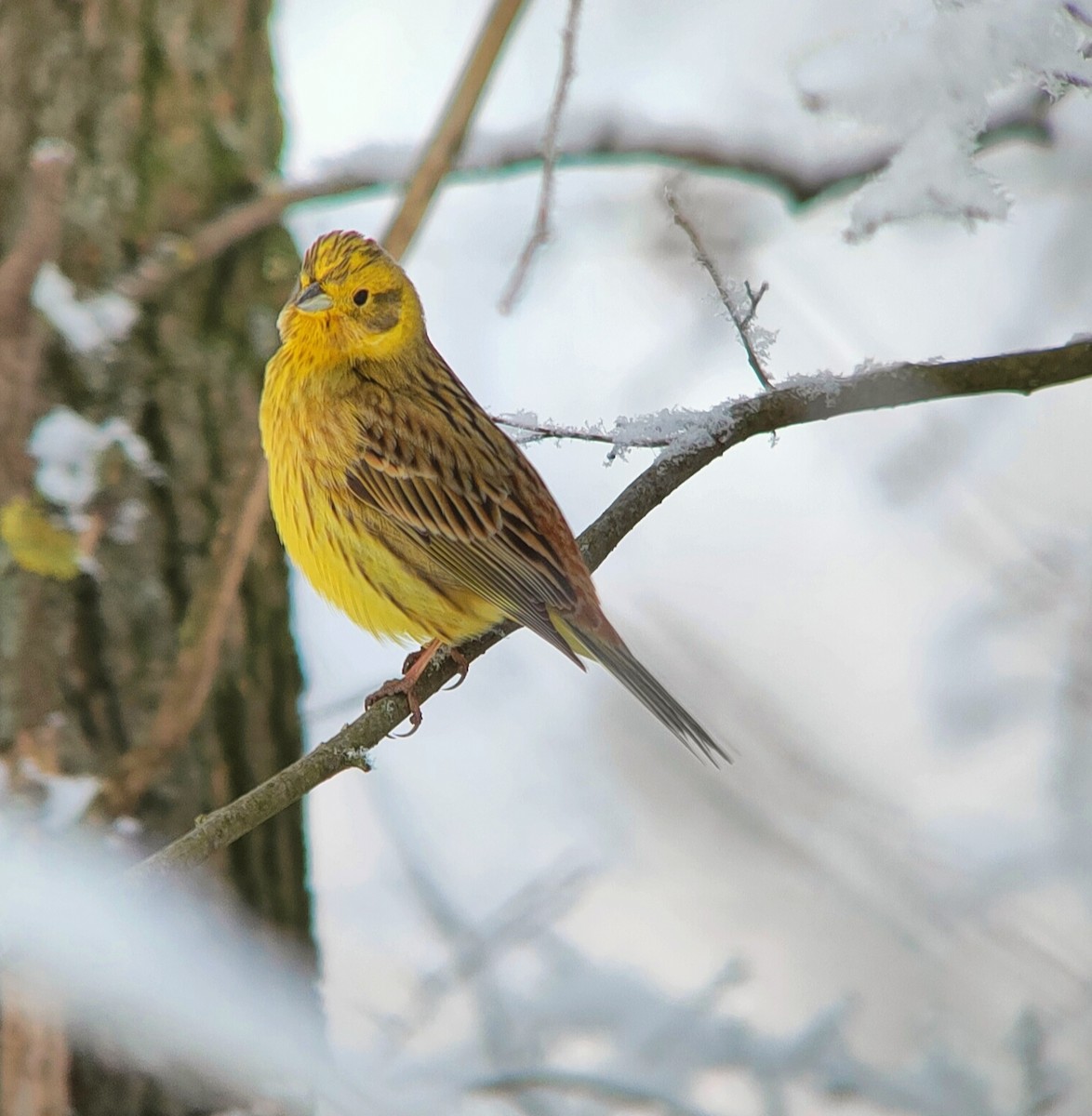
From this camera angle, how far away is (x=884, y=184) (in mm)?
2252

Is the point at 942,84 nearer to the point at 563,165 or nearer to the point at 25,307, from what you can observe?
the point at 563,165

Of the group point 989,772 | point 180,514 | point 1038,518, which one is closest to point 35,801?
point 180,514

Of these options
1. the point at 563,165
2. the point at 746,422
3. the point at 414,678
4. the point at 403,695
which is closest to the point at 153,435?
the point at 414,678

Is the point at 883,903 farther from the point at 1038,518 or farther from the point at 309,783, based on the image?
the point at 309,783

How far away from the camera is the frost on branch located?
2199mm

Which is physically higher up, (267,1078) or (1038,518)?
(1038,518)

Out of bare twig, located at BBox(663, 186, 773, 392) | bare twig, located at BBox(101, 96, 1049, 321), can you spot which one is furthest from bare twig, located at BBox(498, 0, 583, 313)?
bare twig, located at BBox(101, 96, 1049, 321)

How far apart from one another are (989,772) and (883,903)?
6.25ft

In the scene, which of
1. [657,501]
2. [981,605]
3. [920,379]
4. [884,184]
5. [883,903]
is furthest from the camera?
[981,605]

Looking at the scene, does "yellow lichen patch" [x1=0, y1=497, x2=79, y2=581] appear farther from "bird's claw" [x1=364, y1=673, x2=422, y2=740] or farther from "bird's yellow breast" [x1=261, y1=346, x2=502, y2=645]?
"bird's claw" [x1=364, y1=673, x2=422, y2=740]

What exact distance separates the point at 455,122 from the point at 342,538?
1.12m

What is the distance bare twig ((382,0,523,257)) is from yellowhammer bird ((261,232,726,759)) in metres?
0.14

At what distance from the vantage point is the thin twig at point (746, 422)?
268cm

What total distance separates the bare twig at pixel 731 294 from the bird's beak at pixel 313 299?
46.3 inches
